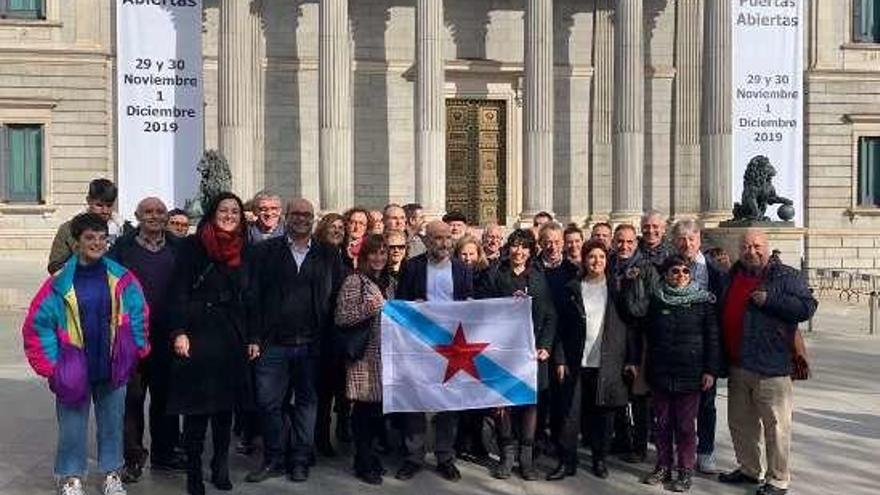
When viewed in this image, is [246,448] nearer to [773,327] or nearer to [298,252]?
[298,252]

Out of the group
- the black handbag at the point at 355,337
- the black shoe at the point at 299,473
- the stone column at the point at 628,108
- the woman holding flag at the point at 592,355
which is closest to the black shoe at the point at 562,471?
the woman holding flag at the point at 592,355

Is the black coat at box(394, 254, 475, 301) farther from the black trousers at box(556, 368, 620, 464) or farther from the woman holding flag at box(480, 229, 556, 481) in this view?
the black trousers at box(556, 368, 620, 464)

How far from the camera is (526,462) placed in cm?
841

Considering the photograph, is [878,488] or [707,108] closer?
→ [878,488]

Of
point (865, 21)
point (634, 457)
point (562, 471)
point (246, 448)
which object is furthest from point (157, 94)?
point (865, 21)

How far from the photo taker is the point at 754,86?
26750 mm

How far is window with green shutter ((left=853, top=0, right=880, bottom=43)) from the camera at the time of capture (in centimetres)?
3291

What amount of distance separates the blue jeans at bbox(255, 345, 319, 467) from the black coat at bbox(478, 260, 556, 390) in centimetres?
169

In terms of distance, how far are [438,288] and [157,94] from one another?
59.8 ft

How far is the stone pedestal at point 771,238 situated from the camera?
2036cm

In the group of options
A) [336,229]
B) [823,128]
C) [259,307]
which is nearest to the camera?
[259,307]

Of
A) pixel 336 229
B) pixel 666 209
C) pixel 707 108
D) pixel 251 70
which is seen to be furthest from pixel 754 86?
pixel 336 229

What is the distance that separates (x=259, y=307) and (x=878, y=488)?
554cm

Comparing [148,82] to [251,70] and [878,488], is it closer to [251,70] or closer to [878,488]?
[251,70]
